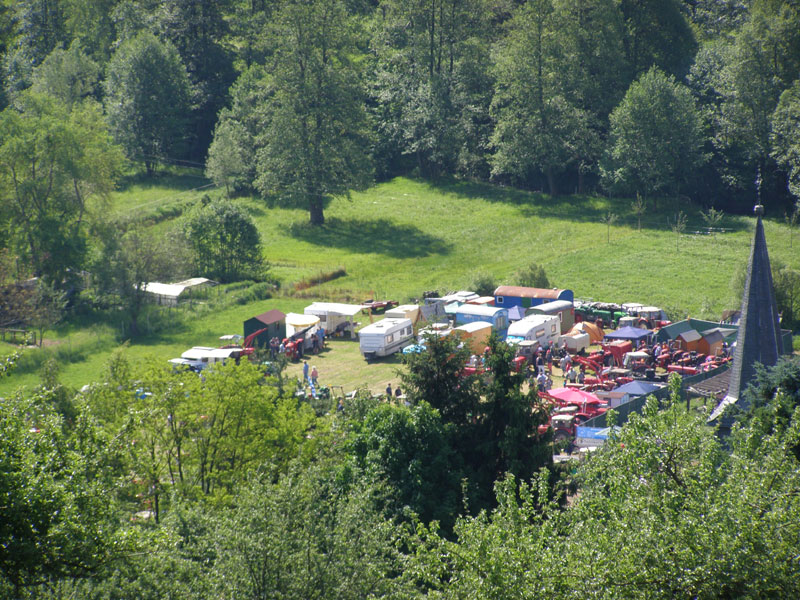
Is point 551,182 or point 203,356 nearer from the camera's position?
point 203,356

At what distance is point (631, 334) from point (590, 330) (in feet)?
6.41

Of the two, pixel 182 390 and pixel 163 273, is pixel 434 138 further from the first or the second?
pixel 182 390

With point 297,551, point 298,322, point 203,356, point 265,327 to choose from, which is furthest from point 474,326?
point 297,551

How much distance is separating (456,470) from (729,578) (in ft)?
28.3

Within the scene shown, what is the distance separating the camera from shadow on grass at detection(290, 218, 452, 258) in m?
53.4

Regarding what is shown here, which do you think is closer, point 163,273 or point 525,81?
point 163,273

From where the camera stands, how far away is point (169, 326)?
4162 centimetres

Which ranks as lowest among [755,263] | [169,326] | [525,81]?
[169,326]

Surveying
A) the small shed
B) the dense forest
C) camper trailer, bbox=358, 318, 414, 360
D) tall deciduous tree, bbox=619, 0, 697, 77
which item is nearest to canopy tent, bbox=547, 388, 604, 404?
the dense forest

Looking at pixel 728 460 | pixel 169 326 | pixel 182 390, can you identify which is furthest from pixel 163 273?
pixel 728 460

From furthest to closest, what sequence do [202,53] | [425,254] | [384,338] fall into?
[202,53]
[425,254]
[384,338]

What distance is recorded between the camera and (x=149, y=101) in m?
70.4

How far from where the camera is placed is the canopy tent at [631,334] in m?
35.5

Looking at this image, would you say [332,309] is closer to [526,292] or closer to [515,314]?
[515,314]
